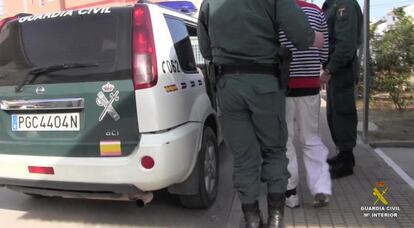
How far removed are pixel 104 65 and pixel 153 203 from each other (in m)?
1.59

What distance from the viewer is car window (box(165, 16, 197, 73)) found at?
13.3ft

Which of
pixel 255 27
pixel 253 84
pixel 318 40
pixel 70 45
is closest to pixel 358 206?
pixel 318 40

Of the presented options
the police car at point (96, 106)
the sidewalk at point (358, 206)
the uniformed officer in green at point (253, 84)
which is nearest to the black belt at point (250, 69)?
the uniformed officer in green at point (253, 84)

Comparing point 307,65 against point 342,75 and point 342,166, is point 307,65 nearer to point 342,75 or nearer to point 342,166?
point 342,75

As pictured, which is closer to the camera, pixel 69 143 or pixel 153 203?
pixel 69 143

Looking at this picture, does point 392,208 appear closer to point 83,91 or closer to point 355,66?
point 355,66

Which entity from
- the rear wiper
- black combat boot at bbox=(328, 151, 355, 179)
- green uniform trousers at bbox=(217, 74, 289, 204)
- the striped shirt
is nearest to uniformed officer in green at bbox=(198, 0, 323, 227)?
green uniform trousers at bbox=(217, 74, 289, 204)

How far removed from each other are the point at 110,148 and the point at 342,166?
8.78ft

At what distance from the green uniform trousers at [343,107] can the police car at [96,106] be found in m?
1.78

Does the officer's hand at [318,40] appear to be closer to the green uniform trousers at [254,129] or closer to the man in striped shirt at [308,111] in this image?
the man in striped shirt at [308,111]

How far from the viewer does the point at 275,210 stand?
3.61 meters

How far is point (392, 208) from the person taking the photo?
13.9 ft

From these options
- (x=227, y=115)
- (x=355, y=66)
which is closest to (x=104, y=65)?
(x=227, y=115)

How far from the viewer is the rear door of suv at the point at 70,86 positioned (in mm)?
3596
